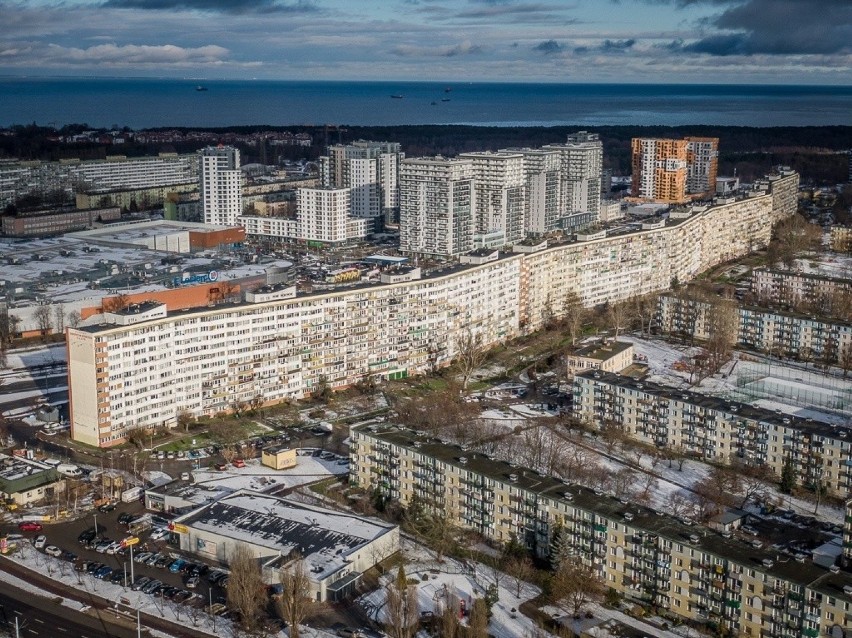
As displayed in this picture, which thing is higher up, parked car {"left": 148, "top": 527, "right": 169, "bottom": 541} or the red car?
the red car

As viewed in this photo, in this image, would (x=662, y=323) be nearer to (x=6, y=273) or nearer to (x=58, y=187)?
(x=6, y=273)

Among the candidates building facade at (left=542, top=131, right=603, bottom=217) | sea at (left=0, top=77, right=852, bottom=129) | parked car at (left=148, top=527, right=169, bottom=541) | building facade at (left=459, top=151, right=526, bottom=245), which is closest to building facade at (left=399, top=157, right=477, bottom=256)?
building facade at (left=459, top=151, right=526, bottom=245)

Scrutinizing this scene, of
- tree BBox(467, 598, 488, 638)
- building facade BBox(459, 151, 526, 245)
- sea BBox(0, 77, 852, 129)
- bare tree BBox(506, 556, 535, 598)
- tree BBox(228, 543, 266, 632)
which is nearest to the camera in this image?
tree BBox(467, 598, 488, 638)

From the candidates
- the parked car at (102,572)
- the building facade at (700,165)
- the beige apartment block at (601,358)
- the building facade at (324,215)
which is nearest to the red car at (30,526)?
the parked car at (102,572)

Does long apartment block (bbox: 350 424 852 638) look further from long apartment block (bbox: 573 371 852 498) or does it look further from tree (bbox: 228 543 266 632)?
long apartment block (bbox: 573 371 852 498)

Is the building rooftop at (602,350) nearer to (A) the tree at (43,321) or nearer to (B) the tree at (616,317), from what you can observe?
(B) the tree at (616,317)
